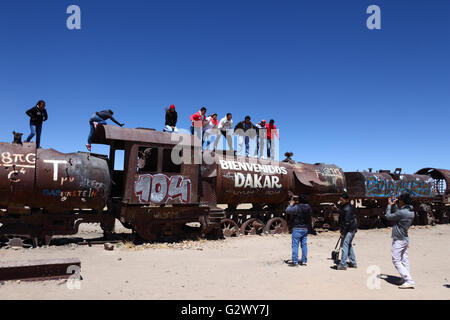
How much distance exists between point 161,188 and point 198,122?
3787 mm

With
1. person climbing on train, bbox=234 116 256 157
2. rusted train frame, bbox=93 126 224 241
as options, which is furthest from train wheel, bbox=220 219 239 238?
person climbing on train, bbox=234 116 256 157

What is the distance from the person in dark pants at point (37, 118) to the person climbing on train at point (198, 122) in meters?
5.41

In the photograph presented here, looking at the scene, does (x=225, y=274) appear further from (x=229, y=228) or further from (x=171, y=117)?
(x=171, y=117)

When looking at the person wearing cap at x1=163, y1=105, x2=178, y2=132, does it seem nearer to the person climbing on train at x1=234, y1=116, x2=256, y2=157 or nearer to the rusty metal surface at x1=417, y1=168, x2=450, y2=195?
the person climbing on train at x1=234, y1=116, x2=256, y2=157

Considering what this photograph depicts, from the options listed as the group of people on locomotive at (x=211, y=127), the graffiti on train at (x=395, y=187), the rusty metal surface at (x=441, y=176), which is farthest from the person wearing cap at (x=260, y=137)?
the rusty metal surface at (x=441, y=176)

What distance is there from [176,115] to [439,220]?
19939 millimetres

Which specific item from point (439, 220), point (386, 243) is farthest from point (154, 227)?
point (439, 220)

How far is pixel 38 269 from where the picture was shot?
6285mm

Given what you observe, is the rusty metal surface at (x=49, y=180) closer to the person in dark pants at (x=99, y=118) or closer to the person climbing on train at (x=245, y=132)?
the person in dark pants at (x=99, y=118)

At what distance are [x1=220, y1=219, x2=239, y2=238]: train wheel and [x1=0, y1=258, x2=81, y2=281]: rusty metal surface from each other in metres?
6.83

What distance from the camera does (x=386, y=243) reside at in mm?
13047

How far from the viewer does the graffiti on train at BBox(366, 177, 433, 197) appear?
17953 mm

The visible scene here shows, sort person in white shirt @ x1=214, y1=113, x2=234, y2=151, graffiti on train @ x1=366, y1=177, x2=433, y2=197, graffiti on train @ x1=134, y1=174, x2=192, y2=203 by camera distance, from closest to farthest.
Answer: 1. graffiti on train @ x1=134, y1=174, x2=192, y2=203
2. person in white shirt @ x1=214, y1=113, x2=234, y2=151
3. graffiti on train @ x1=366, y1=177, x2=433, y2=197

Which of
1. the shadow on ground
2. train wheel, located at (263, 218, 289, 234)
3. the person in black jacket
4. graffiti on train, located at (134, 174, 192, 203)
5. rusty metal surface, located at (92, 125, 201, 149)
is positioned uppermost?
rusty metal surface, located at (92, 125, 201, 149)
